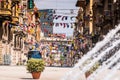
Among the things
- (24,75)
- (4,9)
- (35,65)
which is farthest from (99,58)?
(4,9)

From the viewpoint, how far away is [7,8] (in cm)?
5641

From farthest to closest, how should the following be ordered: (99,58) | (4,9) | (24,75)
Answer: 1. (4,9)
2. (24,75)
3. (99,58)

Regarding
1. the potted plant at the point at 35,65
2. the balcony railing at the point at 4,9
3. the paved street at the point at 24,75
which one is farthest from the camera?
the balcony railing at the point at 4,9

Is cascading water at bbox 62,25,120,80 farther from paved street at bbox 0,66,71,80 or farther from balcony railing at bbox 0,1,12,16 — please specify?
balcony railing at bbox 0,1,12,16

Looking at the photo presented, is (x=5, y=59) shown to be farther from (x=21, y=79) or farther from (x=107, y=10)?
(x=21, y=79)

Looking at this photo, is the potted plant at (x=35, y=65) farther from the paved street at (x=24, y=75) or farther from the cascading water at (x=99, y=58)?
the cascading water at (x=99, y=58)

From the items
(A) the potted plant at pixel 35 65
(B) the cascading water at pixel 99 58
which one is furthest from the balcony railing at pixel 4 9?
(B) the cascading water at pixel 99 58

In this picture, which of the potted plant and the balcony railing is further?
the balcony railing

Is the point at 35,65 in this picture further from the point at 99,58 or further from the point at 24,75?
the point at 99,58

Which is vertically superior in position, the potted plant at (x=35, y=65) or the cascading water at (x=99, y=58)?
the cascading water at (x=99, y=58)

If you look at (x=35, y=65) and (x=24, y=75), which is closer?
(x=35, y=65)

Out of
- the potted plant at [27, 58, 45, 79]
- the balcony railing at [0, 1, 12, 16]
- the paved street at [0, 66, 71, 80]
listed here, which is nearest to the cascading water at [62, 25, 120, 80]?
the potted plant at [27, 58, 45, 79]

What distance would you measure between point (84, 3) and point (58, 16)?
162 ft

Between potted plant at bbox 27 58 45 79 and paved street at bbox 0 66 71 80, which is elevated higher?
potted plant at bbox 27 58 45 79
